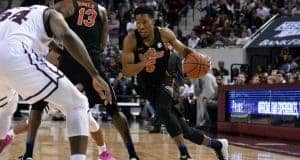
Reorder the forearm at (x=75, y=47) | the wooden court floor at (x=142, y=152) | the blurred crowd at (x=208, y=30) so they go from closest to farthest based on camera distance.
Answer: the forearm at (x=75, y=47) → the wooden court floor at (x=142, y=152) → the blurred crowd at (x=208, y=30)

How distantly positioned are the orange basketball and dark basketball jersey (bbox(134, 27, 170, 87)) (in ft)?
0.80

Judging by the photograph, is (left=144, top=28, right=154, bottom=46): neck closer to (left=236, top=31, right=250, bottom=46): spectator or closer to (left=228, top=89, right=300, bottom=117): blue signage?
(left=228, top=89, right=300, bottom=117): blue signage

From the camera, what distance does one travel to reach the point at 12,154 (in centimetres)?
846

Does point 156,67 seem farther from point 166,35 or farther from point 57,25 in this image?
point 57,25

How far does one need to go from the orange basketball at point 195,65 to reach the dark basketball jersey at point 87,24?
3.35ft

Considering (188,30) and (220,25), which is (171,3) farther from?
(220,25)

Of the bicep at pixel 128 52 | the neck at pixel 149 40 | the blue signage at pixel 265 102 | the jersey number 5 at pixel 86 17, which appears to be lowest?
the blue signage at pixel 265 102

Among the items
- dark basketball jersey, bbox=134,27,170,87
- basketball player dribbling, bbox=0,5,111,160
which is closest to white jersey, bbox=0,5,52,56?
basketball player dribbling, bbox=0,5,111,160

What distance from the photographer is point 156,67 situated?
23.6ft

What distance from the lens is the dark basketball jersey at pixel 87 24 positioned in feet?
22.5

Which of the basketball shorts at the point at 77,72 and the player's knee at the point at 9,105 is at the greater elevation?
the basketball shorts at the point at 77,72

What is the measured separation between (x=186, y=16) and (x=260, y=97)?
12.8 m

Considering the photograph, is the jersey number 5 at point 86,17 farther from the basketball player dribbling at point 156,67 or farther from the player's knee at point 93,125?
the player's knee at point 93,125

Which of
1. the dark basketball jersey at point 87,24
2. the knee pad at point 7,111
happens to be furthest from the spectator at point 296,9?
the knee pad at point 7,111
